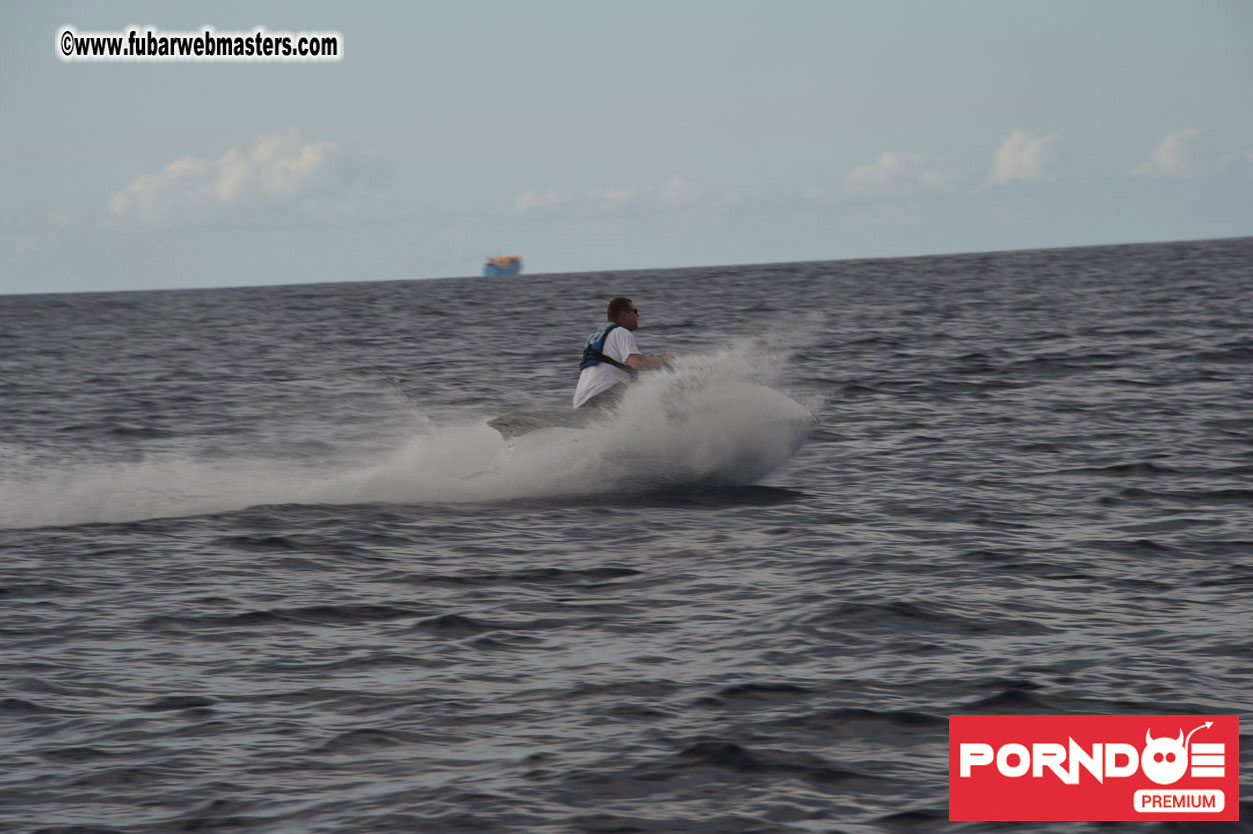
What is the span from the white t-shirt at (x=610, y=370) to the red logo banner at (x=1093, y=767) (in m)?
8.30

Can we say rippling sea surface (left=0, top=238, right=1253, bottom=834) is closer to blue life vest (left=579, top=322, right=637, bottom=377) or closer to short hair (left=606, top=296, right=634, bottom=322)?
blue life vest (left=579, top=322, right=637, bottom=377)

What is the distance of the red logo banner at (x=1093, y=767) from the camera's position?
6363 mm

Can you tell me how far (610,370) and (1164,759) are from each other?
30.3ft

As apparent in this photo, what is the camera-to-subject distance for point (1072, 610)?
9.65 meters

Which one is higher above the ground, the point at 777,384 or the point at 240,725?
the point at 777,384

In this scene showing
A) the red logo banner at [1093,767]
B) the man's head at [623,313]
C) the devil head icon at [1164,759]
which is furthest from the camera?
the man's head at [623,313]

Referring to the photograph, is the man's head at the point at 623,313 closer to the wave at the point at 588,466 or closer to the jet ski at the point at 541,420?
the wave at the point at 588,466

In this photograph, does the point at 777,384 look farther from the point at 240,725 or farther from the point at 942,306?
the point at 942,306

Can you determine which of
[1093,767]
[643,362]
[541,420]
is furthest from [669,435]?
[1093,767]

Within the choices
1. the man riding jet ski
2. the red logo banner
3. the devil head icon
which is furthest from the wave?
the devil head icon

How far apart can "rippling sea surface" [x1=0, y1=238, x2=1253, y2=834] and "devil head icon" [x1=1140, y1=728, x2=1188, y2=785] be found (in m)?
0.34

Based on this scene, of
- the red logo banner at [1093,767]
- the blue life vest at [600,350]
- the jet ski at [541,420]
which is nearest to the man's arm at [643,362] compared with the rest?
the blue life vest at [600,350]

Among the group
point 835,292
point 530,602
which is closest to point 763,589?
point 530,602

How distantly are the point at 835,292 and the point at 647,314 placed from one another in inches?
719
